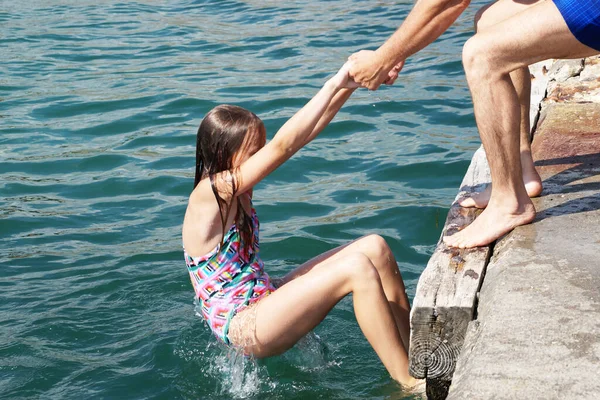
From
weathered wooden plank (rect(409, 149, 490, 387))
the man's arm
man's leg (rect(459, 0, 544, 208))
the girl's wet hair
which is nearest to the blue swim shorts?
man's leg (rect(459, 0, 544, 208))

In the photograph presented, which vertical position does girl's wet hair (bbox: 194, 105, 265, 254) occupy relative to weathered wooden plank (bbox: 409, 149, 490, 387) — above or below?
above

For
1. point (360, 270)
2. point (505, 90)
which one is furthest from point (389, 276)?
point (505, 90)

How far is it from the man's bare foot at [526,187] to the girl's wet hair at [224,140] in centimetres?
112

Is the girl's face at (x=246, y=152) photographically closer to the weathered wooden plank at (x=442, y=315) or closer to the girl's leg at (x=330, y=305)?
the girl's leg at (x=330, y=305)

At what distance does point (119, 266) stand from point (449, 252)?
104 inches

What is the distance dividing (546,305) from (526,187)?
1310 mm

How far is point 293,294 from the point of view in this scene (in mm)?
3986

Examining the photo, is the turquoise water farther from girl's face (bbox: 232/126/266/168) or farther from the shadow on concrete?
the shadow on concrete

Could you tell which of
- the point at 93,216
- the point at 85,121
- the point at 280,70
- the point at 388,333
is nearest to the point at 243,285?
the point at 388,333

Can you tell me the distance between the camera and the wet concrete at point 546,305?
270 centimetres

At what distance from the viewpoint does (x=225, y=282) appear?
4.27m

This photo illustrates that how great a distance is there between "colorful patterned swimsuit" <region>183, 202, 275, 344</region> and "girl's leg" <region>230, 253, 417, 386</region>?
0.51ft

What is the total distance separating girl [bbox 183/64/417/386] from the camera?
3920 mm

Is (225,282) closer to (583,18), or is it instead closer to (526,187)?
(526,187)
